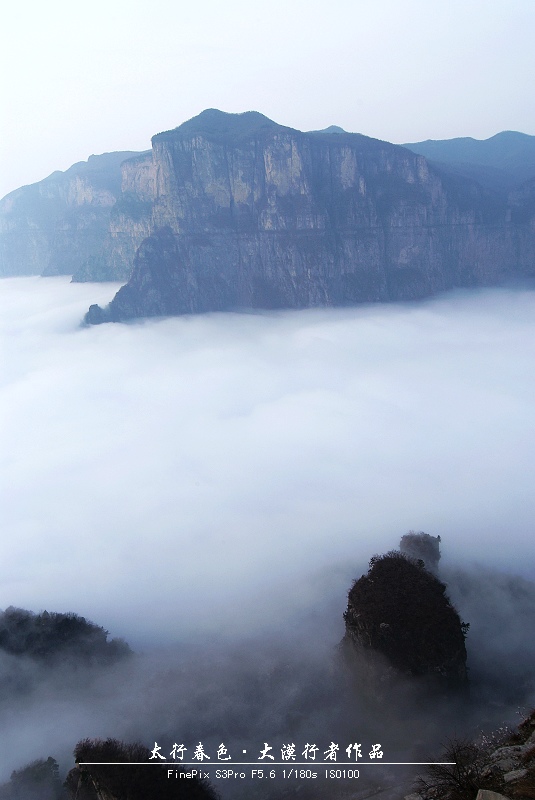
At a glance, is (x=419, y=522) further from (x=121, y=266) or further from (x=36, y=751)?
(x=121, y=266)

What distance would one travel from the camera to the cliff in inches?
5586

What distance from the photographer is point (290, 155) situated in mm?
141750

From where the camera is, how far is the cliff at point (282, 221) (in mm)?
141875

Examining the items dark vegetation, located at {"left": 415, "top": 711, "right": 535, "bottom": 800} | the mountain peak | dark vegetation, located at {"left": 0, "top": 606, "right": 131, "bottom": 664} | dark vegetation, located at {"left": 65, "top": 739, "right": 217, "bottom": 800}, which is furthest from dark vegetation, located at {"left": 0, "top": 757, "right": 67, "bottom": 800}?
the mountain peak

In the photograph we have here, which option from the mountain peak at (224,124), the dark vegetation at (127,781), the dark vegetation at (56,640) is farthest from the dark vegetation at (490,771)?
the mountain peak at (224,124)

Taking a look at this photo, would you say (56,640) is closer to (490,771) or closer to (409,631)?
(409,631)

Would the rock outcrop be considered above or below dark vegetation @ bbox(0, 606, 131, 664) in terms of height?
above

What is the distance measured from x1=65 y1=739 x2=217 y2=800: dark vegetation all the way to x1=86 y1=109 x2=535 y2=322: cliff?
11727 centimetres

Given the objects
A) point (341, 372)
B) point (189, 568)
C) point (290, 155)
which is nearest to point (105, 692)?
point (189, 568)

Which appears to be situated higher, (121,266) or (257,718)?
(121,266)

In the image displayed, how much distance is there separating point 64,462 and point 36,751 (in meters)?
58.0

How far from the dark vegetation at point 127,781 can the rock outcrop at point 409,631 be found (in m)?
11.1

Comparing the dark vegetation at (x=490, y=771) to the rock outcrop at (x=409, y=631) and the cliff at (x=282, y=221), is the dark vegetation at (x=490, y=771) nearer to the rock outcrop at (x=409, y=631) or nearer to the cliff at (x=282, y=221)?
the rock outcrop at (x=409, y=631)

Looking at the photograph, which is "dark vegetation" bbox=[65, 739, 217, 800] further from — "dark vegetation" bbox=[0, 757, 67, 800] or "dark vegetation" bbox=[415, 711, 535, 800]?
"dark vegetation" bbox=[415, 711, 535, 800]
